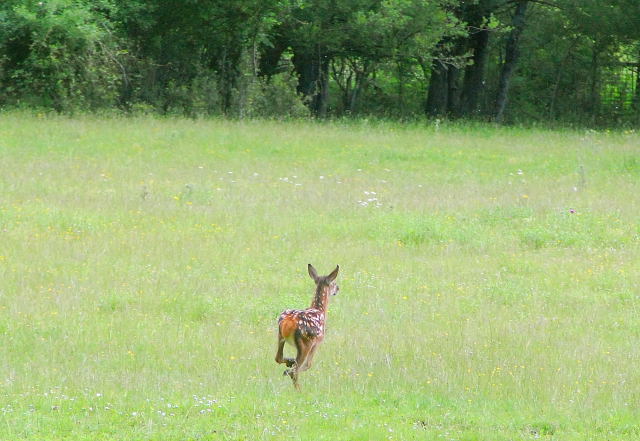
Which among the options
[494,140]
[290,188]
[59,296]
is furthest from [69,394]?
[494,140]

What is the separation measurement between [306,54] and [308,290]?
75.4 feet

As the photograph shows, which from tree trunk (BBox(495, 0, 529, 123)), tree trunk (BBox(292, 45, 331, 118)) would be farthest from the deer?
tree trunk (BBox(495, 0, 529, 123))

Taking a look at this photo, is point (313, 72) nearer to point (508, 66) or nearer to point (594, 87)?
point (508, 66)

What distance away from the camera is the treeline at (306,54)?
27062mm

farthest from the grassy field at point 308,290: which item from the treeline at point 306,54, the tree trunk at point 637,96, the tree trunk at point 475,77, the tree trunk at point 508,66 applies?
the tree trunk at point 637,96

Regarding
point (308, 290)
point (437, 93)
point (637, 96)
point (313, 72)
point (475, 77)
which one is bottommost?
point (308, 290)

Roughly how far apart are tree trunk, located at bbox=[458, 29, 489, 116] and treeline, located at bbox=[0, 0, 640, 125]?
0.20 ft

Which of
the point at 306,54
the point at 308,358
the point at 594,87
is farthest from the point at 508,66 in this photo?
the point at 308,358

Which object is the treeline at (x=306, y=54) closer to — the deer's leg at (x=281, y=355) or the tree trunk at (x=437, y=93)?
the tree trunk at (x=437, y=93)

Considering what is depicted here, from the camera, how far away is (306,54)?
33750 millimetres

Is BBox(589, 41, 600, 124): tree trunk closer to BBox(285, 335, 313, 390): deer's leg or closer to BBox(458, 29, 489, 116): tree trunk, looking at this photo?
BBox(458, 29, 489, 116): tree trunk

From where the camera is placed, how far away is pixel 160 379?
820cm

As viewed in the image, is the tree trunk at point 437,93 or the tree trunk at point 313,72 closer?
the tree trunk at point 313,72

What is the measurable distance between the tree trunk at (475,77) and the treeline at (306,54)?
0.06 m
